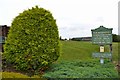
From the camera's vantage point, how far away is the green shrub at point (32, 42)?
12.6 m

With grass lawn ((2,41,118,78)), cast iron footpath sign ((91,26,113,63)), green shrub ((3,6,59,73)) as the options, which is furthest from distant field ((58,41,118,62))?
green shrub ((3,6,59,73))

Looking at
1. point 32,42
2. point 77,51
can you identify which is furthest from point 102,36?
point 77,51

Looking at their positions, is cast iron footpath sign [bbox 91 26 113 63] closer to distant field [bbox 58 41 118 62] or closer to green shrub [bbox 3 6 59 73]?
green shrub [bbox 3 6 59 73]

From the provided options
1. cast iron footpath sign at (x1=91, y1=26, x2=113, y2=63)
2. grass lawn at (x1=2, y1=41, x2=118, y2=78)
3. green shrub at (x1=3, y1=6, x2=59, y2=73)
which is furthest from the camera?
grass lawn at (x1=2, y1=41, x2=118, y2=78)

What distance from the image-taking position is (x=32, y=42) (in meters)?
12.6

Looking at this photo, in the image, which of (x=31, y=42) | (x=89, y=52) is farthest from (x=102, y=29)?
(x=89, y=52)

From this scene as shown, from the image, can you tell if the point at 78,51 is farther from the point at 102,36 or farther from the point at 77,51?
the point at 102,36

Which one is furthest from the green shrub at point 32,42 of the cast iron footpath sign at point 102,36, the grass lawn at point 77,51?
the grass lawn at point 77,51

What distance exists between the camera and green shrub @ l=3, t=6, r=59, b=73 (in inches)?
496

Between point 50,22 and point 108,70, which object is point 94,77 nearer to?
point 108,70

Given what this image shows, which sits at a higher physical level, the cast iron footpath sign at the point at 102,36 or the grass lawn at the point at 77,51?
the cast iron footpath sign at the point at 102,36

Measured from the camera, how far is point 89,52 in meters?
21.9

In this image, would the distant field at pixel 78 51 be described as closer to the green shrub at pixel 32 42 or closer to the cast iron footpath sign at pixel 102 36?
the cast iron footpath sign at pixel 102 36

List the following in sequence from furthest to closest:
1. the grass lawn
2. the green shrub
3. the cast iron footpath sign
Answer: the grass lawn → the cast iron footpath sign → the green shrub
